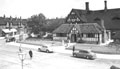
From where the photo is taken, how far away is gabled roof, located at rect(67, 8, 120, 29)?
55.8 metres

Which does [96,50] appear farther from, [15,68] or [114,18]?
[114,18]

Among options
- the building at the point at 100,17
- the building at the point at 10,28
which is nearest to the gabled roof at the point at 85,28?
the building at the point at 100,17

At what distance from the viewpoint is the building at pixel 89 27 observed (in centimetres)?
4662

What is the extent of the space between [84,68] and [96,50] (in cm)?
1234

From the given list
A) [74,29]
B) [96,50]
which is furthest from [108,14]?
[96,50]

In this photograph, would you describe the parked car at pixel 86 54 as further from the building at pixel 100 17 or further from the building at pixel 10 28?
the building at pixel 10 28

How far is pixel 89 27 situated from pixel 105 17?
13.6m

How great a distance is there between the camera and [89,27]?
48.1 meters

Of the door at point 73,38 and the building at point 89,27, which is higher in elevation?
the building at point 89,27

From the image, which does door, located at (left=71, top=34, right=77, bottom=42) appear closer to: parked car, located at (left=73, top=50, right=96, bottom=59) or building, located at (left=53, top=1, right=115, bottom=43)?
building, located at (left=53, top=1, right=115, bottom=43)

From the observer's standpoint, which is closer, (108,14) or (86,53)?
(86,53)

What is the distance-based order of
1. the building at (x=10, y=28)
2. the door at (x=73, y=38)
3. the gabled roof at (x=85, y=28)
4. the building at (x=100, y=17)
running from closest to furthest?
the gabled roof at (x=85, y=28) → the door at (x=73, y=38) → the building at (x=100, y=17) → the building at (x=10, y=28)

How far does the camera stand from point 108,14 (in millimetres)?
58844

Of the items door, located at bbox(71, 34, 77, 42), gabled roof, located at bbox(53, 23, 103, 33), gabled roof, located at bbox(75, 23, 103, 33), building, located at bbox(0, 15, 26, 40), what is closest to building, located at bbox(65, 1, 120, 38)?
gabled roof, located at bbox(53, 23, 103, 33)
